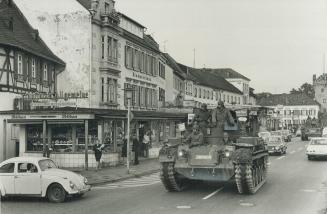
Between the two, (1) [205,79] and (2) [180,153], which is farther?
(1) [205,79]

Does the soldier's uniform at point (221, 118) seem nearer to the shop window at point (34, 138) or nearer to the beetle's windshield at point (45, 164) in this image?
the beetle's windshield at point (45, 164)

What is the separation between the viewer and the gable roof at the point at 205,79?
238ft

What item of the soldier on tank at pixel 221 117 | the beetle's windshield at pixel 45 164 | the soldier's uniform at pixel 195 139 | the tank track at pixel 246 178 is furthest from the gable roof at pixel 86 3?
the tank track at pixel 246 178

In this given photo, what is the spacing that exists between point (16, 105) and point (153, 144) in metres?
10.7

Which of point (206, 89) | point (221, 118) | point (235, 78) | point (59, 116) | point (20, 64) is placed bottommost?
point (221, 118)

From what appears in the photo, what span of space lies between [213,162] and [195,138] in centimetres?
181

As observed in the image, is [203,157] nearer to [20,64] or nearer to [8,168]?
[8,168]

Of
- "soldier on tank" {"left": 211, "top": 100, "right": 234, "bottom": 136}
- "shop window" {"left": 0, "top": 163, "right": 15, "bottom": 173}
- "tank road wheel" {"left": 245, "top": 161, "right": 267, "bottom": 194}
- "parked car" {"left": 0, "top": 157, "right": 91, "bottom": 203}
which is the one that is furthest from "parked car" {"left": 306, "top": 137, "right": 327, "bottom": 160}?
"shop window" {"left": 0, "top": 163, "right": 15, "bottom": 173}

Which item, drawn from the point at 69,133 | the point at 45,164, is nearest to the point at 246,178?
the point at 45,164

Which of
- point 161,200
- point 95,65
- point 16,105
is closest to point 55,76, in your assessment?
point 95,65

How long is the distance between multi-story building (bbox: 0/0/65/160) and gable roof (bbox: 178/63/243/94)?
35656mm

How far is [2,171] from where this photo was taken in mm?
15742

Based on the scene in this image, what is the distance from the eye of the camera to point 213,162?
1662 centimetres

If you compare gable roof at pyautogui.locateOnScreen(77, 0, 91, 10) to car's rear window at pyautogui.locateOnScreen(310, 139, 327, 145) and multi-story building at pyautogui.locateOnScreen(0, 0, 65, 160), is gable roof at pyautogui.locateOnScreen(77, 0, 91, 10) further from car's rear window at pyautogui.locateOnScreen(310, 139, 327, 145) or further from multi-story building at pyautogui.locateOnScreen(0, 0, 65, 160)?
car's rear window at pyautogui.locateOnScreen(310, 139, 327, 145)
